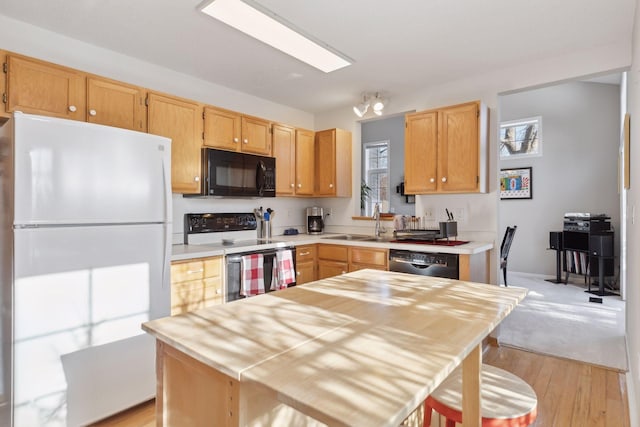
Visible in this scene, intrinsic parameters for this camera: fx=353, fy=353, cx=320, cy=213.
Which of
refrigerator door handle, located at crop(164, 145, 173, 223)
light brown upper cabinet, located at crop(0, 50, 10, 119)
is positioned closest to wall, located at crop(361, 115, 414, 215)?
refrigerator door handle, located at crop(164, 145, 173, 223)

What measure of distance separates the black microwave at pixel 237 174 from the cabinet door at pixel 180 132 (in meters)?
0.09

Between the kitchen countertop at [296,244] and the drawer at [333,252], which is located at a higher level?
the kitchen countertop at [296,244]

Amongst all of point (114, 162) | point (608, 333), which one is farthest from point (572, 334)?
point (114, 162)

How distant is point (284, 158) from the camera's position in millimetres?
3877

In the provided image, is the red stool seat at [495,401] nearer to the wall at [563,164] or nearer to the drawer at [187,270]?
the drawer at [187,270]

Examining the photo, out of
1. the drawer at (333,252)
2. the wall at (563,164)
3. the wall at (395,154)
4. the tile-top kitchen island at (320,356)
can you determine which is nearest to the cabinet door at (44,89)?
the tile-top kitchen island at (320,356)

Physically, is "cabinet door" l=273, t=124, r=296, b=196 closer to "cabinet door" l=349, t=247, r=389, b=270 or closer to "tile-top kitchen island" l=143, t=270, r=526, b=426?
"cabinet door" l=349, t=247, r=389, b=270

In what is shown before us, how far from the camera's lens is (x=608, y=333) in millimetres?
3383

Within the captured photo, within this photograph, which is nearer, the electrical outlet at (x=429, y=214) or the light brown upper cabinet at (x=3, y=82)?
the light brown upper cabinet at (x=3, y=82)

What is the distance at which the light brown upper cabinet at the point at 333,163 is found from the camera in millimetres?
4121

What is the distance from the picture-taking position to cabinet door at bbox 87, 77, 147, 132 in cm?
245

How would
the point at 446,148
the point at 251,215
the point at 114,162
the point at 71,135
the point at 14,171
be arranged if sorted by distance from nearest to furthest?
1. the point at 14,171
2. the point at 71,135
3. the point at 114,162
4. the point at 446,148
5. the point at 251,215

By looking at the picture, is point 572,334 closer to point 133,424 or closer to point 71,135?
point 133,424

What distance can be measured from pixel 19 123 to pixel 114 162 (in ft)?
1.50
